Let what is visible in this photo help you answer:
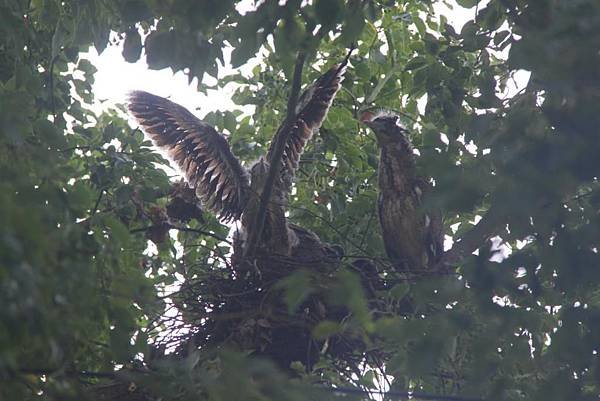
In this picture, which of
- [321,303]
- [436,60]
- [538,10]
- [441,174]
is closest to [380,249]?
[321,303]

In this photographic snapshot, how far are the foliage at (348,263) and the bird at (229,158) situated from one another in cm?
60

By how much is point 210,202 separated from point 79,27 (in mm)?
1890

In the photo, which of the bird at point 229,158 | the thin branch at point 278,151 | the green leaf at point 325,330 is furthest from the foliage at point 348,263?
the bird at point 229,158

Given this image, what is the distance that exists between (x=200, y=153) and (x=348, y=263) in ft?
4.21

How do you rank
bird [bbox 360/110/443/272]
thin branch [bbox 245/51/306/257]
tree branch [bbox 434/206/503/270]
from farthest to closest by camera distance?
bird [bbox 360/110/443/272], tree branch [bbox 434/206/503/270], thin branch [bbox 245/51/306/257]

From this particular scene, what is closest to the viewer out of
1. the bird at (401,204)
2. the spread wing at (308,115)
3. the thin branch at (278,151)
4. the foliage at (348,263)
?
the foliage at (348,263)

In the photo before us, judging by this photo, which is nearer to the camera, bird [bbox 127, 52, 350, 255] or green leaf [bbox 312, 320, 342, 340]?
green leaf [bbox 312, 320, 342, 340]

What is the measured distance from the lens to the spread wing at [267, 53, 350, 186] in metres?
5.30

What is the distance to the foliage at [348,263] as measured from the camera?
2205 mm

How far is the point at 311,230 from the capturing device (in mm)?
5852

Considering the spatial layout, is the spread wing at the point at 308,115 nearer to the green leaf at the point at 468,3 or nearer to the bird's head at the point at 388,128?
the bird's head at the point at 388,128

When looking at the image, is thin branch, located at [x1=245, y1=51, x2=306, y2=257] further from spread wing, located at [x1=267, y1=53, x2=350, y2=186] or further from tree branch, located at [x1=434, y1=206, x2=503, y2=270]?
tree branch, located at [x1=434, y1=206, x2=503, y2=270]

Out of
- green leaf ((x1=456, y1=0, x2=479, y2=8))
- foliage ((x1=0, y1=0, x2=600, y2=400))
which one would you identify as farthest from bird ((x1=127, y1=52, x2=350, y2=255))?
green leaf ((x1=456, y1=0, x2=479, y2=8))

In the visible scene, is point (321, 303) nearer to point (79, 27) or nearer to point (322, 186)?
point (322, 186)
